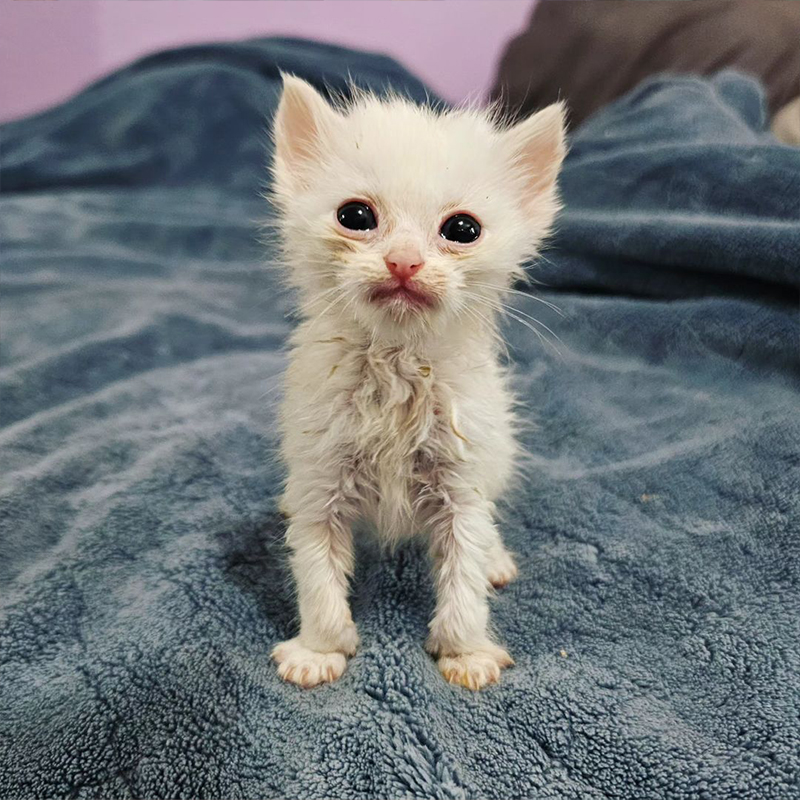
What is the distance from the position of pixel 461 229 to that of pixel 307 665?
1.55ft

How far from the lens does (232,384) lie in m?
1.37

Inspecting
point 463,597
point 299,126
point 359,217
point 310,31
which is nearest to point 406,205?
point 359,217

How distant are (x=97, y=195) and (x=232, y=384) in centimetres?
134

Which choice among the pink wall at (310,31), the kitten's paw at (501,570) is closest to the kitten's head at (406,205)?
the kitten's paw at (501,570)

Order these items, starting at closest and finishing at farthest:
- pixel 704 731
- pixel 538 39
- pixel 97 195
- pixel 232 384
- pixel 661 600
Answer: pixel 704 731 < pixel 661 600 < pixel 232 384 < pixel 538 39 < pixel 97 195

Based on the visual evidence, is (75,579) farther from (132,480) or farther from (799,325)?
(799,325)

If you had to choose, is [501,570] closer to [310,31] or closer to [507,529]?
[507,529]

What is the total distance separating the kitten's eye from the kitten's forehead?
19 millimetres

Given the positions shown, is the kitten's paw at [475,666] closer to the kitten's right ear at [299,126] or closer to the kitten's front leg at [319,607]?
the kitten's front leg at [319,607]

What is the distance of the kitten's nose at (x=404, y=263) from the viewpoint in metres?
0.59

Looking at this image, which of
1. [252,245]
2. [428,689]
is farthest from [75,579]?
[252,245]

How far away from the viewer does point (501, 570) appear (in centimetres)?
85

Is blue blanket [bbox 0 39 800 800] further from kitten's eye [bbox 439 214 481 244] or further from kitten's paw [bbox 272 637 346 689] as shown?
kitten's eye [bbox 439 214 481 244]

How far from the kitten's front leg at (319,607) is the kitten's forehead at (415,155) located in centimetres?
36
